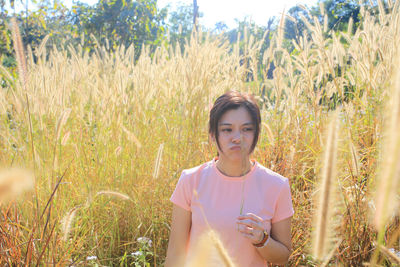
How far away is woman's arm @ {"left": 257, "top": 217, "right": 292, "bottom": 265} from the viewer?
1547mm

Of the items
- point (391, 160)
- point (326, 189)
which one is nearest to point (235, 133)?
point (326, 189)

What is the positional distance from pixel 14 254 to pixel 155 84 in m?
1.60

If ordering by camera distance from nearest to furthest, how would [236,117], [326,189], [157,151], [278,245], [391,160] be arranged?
1. [391,160]
2. [326,189]
3. [278,245]
4. [236,117]
5. [157,151]

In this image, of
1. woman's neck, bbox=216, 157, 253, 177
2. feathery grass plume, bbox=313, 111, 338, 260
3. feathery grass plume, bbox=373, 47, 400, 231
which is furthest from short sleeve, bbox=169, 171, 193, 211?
feathery grass plume, bbox=373, 47, 400, 231

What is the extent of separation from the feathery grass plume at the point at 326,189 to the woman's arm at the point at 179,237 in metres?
1.30

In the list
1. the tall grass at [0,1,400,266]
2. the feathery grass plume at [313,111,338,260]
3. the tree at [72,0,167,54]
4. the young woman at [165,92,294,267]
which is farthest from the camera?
the tree at [72,0,167,54]

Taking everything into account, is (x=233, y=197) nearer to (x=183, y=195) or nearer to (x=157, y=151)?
(x=183, y=195)

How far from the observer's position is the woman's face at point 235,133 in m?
1.65

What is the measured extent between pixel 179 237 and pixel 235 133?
1.81ft

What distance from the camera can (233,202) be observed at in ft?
5.60

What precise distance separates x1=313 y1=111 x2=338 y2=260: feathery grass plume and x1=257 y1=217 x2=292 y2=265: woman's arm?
105 centimetres

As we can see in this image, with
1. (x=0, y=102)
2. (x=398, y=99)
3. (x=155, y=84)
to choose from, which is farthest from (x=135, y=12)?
(x=398, y=99)

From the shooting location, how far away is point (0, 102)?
83.1 inches

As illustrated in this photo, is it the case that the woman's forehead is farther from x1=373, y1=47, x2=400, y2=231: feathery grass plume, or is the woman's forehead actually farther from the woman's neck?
x1=373, y1=47, x2=400, y2=231: feathery grass plume
